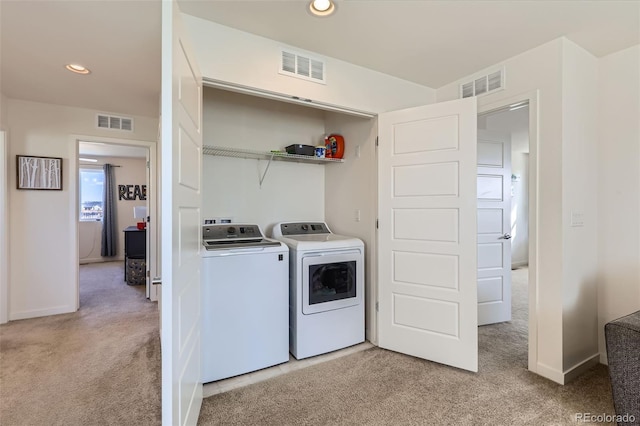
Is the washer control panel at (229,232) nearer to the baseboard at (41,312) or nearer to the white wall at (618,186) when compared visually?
the baseboard at (41,312)

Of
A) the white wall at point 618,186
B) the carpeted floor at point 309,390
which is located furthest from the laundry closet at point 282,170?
the white wall at point 618,186

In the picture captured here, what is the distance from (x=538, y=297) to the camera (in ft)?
7.18

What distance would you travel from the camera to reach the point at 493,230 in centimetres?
322

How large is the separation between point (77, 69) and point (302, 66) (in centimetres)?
194

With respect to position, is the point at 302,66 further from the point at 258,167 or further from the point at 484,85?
the point at 484,85

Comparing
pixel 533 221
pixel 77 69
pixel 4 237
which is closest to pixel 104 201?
pixel 4 237

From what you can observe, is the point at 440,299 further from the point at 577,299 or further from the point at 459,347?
the point at 577,299

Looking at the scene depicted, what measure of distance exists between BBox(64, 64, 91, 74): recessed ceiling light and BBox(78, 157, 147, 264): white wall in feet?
15.7

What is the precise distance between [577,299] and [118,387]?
10.9 feet

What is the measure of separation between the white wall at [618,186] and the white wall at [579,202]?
0.06 metres

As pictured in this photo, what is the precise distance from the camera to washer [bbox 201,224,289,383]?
207 cm

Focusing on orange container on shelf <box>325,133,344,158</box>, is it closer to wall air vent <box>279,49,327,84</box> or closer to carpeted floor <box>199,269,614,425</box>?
wall air vent <box>279,49,327,84</box>

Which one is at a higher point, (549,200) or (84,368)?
(549,200)

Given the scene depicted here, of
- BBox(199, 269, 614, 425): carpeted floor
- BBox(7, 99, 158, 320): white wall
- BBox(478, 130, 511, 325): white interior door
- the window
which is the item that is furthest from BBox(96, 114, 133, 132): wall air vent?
BBox(478, 130, 511, 325): white interior door
